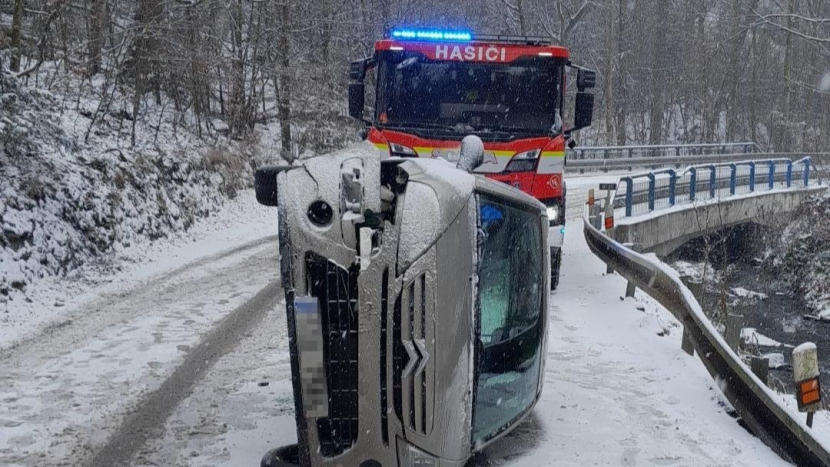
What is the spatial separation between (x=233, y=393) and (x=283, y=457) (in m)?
1.97

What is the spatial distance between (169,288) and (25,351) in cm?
300

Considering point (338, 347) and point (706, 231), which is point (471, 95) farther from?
point (706, 231)

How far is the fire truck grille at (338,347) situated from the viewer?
12.0 feet

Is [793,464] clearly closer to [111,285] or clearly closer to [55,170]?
[111,285]

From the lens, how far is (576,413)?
616cm

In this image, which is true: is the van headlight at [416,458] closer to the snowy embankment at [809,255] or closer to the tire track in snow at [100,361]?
the tire track in snow at [100,361]

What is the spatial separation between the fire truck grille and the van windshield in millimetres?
663

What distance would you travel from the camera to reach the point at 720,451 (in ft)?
18.4

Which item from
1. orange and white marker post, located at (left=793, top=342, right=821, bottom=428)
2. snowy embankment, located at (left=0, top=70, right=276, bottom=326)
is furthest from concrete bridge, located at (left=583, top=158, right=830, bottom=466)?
snowy embankment, located at (left=0, top=70, right=276, bottom=326)

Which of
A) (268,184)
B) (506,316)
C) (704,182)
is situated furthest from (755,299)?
(268,184)

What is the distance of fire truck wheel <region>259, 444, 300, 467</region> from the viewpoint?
166 inches

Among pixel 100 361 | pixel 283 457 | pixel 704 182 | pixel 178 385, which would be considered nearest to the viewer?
pixel 283 457

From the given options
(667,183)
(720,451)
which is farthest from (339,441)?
(667,183)

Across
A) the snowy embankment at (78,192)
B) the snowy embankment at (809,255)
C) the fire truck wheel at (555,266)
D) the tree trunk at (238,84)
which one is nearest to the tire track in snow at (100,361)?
the snowy embankment at (78,192)
